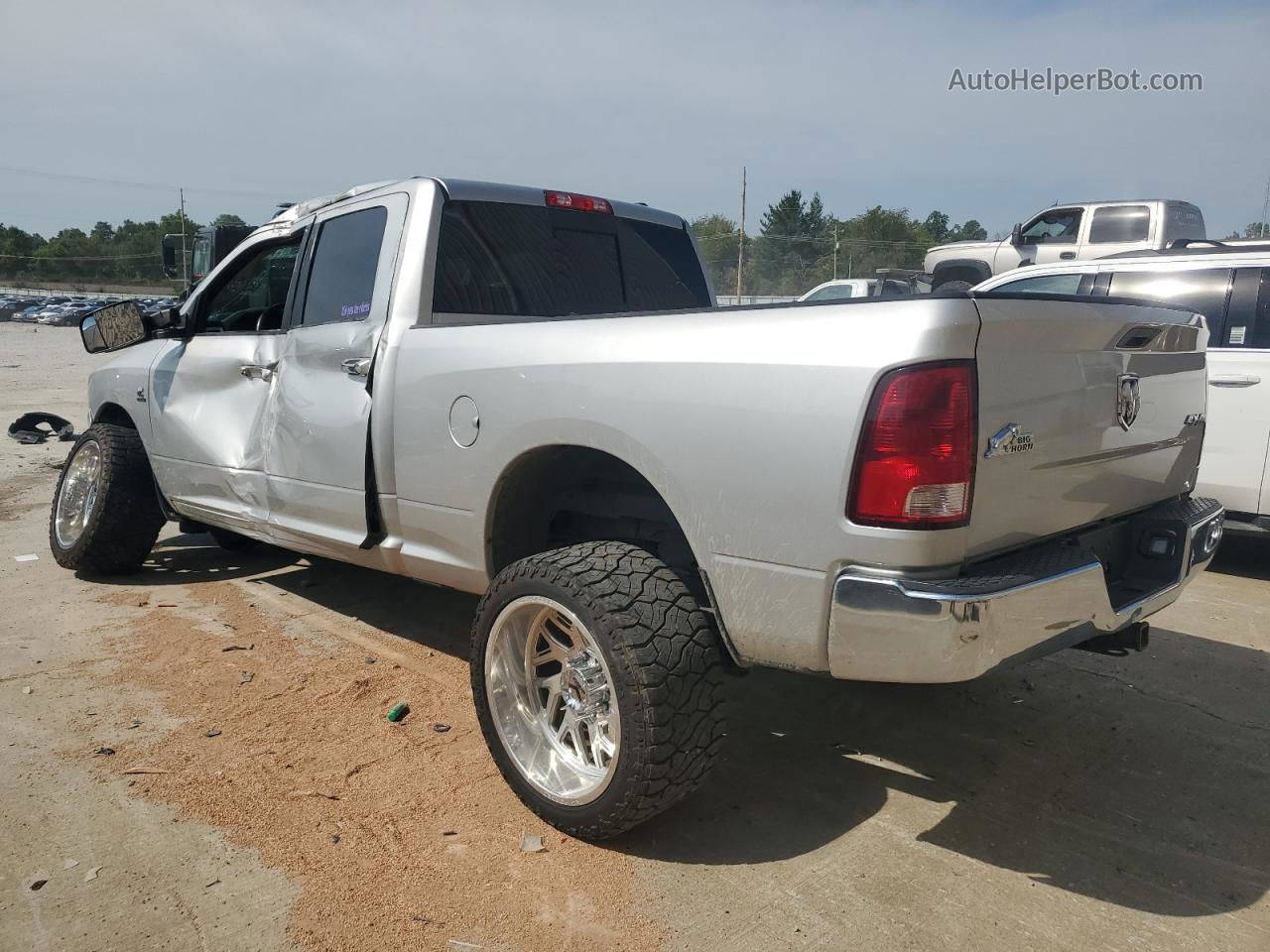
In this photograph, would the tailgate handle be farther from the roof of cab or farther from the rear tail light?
the roof of cab

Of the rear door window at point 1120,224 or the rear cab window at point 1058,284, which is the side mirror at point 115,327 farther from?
the rear door window at point 1120,224

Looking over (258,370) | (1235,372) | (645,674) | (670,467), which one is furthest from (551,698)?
(1235,372)

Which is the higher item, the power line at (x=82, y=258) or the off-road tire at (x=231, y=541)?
the power line at (x=82, y=258)

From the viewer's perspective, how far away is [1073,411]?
245cm

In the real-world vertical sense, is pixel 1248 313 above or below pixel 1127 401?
above

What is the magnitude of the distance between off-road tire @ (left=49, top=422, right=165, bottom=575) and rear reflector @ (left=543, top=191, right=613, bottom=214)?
2.78 metres

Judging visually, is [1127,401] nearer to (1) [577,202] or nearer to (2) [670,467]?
(2) [670,467]

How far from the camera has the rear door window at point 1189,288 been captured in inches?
224

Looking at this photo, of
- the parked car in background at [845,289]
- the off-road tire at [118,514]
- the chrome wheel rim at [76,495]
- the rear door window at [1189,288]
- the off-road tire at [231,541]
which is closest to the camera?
the off-road tire at [118,514]

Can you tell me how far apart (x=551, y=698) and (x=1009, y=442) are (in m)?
1.51

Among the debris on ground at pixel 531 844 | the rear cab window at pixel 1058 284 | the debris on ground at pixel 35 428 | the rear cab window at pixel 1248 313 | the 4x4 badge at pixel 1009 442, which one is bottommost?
the debris on ground at pixel 531 844

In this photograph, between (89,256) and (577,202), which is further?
(89,256)

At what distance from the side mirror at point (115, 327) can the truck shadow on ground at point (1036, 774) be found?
2083 mm

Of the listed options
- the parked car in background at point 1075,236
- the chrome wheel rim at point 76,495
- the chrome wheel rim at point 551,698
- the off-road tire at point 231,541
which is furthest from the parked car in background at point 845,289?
the chrome wheel rim at point 551,698
